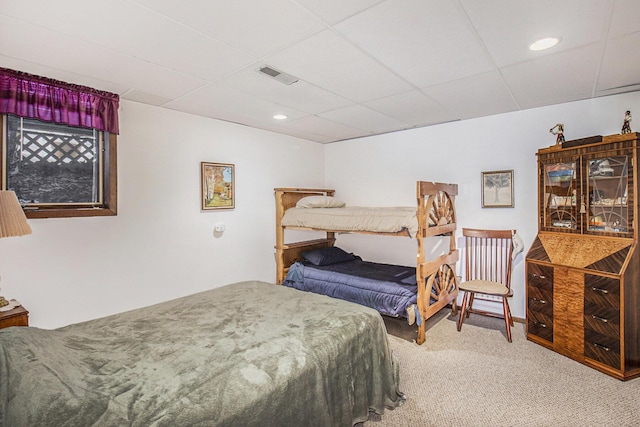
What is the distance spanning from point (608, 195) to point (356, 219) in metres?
2.33

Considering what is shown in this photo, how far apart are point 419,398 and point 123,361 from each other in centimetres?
196

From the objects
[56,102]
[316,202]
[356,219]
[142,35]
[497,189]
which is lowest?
[356,219]

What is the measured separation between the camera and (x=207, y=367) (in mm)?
1467

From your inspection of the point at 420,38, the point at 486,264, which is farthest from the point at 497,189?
the point at 420,38

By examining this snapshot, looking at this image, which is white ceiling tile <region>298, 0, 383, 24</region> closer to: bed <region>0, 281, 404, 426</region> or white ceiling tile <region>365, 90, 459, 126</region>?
white ceiling tile <region>365, 90, 459, 126</region>

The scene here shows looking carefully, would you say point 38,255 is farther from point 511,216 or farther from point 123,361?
point 511,216

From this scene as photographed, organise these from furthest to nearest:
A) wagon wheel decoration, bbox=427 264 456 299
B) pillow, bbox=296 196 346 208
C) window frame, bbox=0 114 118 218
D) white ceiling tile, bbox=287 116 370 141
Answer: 1. pillow, bbox=296 196 346 208
2. white ceiling tile, bbox=287 116 370 141
3. wagon wheel decoration, bbox=427 264 456 299
4. window frame, bbox=0 114 118 218

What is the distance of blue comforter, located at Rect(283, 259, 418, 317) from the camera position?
127 inches

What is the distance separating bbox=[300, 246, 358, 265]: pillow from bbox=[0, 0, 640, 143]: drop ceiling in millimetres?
1950

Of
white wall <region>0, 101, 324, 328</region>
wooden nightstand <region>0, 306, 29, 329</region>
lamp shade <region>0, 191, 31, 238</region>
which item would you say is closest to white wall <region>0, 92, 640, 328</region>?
white wall <region>0, 101, 324, 328</region>

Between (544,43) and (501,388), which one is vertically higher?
(544,43)

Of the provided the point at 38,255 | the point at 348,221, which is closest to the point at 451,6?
the point at 348,221

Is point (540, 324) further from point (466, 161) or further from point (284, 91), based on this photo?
point (284, 91)

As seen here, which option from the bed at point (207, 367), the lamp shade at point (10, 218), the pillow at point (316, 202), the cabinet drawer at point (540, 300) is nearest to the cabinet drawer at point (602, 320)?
the cabinet drawer at point (540, 300)
